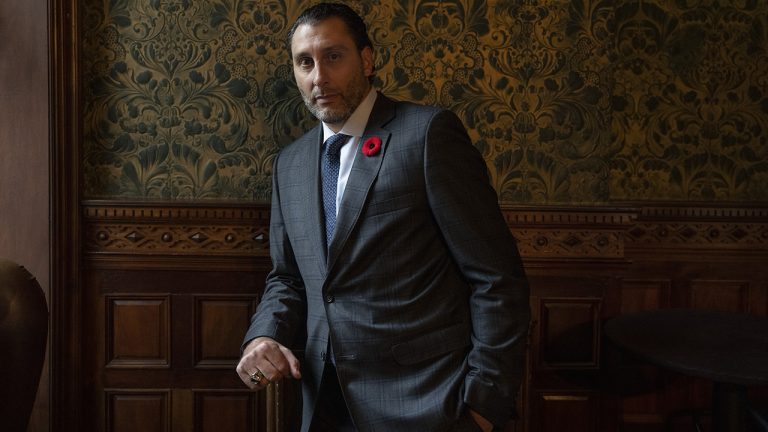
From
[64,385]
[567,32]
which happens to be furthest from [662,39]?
[64,385]

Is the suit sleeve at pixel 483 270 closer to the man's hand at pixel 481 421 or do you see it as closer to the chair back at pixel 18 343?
the man's hand at pixel 481 421

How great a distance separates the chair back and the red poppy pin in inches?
30.5

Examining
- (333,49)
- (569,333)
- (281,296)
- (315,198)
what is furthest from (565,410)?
(333,49)

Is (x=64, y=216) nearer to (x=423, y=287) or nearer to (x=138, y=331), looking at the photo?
(x=138, y=331)

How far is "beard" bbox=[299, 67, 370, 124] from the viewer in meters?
1.53

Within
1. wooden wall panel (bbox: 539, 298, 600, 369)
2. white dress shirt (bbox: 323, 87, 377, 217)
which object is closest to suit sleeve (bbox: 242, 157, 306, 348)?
white dress shirt (bbox: 323, 87, 377, 217)

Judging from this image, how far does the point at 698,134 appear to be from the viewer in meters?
2.36

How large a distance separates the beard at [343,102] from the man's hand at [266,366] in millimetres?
558

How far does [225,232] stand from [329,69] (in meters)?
0.76

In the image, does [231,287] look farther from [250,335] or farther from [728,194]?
[728,194]

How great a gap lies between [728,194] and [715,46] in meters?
0.55

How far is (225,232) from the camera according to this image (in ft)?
6.74

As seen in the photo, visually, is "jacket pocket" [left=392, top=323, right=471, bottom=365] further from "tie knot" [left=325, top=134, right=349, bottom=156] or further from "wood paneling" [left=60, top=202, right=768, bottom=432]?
"wood paneling" [left=60, top=202, right=768, bottom=432]

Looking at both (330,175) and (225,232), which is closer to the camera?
(330,175)
